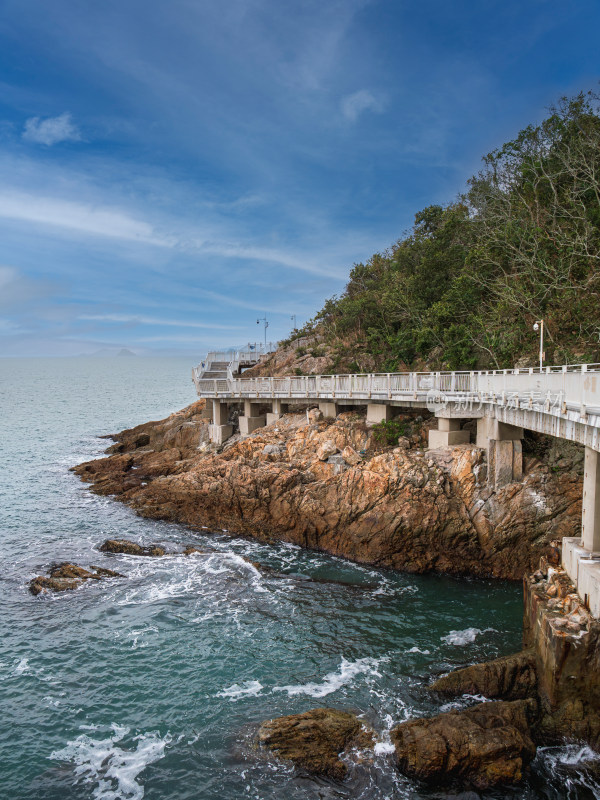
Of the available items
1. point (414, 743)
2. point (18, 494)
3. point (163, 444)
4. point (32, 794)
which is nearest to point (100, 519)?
point (18, 494)

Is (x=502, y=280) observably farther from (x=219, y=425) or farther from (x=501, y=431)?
(x=219, y=425)

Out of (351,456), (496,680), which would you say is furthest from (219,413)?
(496,680)

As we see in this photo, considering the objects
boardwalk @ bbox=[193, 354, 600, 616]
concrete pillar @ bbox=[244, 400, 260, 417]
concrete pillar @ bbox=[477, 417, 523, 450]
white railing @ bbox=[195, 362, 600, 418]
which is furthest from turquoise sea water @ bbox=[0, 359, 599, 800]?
concrete pillar @ bbox=[244, 400, 260, 417]

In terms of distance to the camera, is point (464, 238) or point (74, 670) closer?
point (74, 670)

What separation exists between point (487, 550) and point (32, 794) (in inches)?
696

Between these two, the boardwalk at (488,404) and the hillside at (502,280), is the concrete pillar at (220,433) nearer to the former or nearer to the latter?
the boardwalk at (488,404)

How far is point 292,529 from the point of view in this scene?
2578 centimetres

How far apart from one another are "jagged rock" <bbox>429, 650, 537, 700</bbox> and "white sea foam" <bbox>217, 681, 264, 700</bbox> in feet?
15.5

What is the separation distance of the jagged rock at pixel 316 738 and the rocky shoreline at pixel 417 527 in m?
0.03

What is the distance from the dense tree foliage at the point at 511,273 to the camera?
97.5ft

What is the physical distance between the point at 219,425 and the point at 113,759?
28.3 metres

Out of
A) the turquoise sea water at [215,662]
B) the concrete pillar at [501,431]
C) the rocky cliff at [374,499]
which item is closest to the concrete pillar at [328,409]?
the rocky cliff at [374,499]

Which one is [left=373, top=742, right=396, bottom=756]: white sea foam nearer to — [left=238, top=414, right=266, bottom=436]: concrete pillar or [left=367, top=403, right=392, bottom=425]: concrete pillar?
[left=367, top=403, right=392, bottom=425]: concrete pillar

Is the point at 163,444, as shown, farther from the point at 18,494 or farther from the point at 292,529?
the point at 292,529
